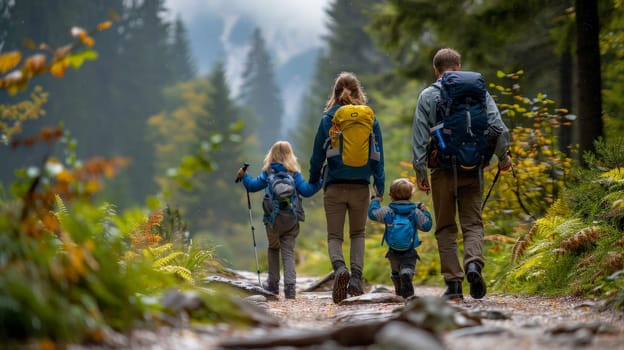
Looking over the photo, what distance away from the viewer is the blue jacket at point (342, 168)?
6875 mm

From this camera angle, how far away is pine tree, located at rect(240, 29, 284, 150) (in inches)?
3558

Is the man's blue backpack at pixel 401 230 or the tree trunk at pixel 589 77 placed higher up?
the tree trunk at pixel 589 77

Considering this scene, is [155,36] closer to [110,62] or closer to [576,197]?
[110,62]

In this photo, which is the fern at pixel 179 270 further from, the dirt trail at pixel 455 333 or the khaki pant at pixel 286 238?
the dirt trail at pixel 455 333

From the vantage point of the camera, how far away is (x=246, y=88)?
9362 centimetres

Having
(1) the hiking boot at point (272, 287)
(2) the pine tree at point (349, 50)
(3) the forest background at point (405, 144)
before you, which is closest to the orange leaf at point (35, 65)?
(3) the forest background at point (405, 144)

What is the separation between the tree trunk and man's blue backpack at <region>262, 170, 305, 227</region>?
384 cm

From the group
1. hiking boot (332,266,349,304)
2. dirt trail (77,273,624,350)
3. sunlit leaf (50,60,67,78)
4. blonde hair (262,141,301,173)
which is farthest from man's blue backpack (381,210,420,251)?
sunlit leaf (50,60,67,78)

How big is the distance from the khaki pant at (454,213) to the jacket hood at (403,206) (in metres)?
0.71

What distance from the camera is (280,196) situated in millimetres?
7645

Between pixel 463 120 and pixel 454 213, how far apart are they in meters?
0.90

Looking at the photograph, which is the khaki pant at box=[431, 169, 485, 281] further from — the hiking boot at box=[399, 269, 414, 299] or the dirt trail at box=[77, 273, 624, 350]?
the dirt trail at box=[77, 273, 624, 350]

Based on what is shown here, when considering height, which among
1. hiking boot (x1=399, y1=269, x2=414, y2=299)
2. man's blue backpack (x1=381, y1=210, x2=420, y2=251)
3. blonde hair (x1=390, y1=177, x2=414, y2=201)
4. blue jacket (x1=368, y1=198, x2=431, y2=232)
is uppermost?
blonde hair (x1=390, y1=177, x2=414, y2=201)

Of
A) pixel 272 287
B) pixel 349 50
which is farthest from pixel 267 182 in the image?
pixel 349 50
